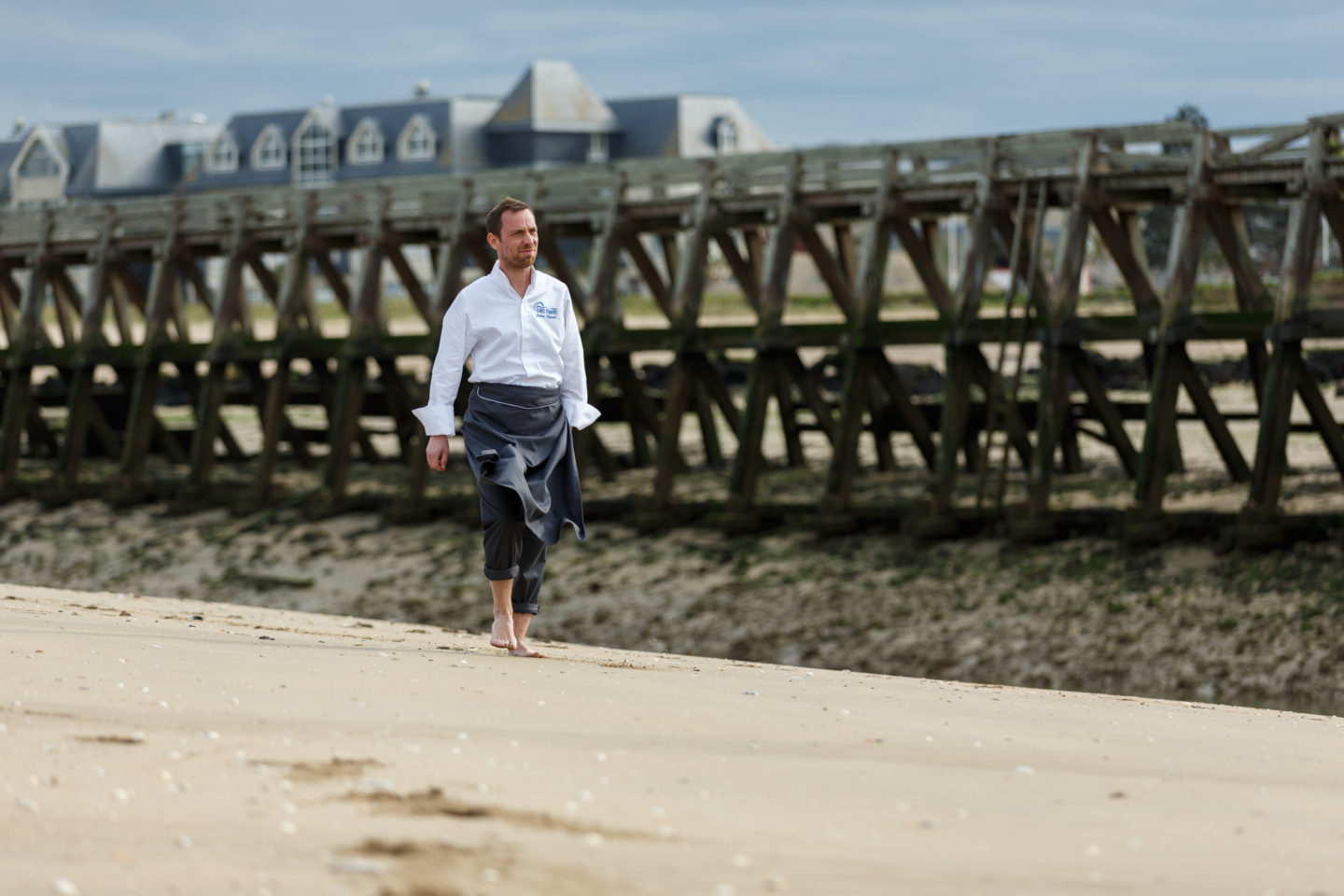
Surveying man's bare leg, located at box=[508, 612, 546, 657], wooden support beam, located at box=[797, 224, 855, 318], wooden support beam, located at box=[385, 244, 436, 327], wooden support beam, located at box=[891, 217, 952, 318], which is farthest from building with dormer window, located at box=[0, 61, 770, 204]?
man's bare leg, located at box=[508, 612, 546, 657]

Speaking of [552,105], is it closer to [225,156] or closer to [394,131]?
[394,131]

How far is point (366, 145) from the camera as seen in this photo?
69438 mm

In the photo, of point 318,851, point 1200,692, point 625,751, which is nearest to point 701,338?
point 1200,692

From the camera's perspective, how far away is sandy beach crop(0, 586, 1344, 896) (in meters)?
3.67

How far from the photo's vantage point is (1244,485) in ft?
52.0

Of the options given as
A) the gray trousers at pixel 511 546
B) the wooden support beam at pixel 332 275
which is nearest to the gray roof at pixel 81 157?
the wooden support beam at pixel 332 275

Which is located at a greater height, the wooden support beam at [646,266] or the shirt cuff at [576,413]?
the shirt cuff at [576,413]

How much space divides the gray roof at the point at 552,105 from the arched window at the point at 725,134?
418 centimetres

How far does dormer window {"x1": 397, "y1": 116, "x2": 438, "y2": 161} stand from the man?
6242cm

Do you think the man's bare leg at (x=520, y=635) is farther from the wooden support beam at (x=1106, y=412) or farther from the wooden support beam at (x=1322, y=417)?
the wooden support beam at (x=1106, y=412)

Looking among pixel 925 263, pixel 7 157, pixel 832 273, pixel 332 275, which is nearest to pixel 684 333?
pixel 832 273

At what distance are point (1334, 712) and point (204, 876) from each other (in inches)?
356

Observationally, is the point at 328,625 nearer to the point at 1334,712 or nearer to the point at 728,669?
the point at 728,669

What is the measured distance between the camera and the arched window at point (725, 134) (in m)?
69.1
